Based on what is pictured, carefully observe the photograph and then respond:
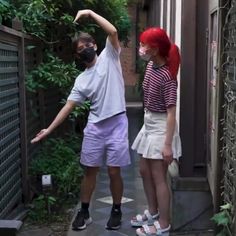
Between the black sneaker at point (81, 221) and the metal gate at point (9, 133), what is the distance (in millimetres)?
609

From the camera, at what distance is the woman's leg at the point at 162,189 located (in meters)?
4.44

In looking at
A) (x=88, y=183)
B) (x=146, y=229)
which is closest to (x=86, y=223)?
(x=88, y=183)

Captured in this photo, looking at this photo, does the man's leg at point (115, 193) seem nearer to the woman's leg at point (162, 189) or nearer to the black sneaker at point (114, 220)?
the black sneaker at point (114, 220)

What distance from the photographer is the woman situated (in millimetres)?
4266

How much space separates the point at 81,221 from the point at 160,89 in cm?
149

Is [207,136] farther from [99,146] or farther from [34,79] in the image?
[34,79]

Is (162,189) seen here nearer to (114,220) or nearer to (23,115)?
Answer: (114,220)

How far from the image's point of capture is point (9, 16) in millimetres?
5328

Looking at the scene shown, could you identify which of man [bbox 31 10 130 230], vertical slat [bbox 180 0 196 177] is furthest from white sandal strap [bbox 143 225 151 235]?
vertical slat [bbox 180 0 196 177]

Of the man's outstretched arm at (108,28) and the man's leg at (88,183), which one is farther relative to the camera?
the man's leg at (88,183)

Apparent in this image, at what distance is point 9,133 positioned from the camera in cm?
496

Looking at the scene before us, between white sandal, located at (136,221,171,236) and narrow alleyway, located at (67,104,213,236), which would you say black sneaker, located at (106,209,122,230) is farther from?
white sandal, located at (136,221,171,236)

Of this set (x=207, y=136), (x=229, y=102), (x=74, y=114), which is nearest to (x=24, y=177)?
(x=74, y=114)

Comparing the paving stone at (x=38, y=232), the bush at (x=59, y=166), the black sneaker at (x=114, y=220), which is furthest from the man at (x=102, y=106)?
the bush at (x=59, y=166)
